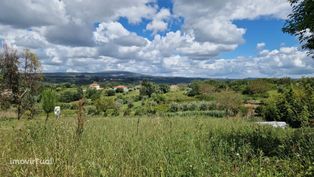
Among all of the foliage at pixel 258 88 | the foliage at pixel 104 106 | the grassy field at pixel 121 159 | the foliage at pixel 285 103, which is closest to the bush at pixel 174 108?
the foliage at pixel 104 106

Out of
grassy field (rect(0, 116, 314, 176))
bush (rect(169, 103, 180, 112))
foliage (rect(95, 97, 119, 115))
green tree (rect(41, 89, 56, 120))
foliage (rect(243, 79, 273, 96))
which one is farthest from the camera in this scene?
foliage (rect(243, 79, 273, 96))

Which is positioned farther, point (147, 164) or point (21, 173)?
point (147, 164)

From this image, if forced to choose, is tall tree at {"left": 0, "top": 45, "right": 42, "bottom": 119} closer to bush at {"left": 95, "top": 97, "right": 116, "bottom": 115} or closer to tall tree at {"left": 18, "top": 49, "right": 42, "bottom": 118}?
tall tree at {"left": 18, "top": 49, "right": 42, "bottom": 118}

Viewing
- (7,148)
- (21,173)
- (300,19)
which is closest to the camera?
(21,173)

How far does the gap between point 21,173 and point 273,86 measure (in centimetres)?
6638

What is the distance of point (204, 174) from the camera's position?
454cm

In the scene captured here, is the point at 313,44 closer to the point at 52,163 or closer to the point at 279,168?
the point at 279,168

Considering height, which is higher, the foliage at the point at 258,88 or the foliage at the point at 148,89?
the foliage at the point at 258,88

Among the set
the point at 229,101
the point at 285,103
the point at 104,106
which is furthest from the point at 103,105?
the point at 285,103

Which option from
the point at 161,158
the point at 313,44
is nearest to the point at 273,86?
the point at 313,44

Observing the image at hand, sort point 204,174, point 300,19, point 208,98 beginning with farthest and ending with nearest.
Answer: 1. point 208,98
2. point 300,19
3. point 204,174

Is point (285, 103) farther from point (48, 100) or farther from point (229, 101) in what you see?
point (48, 100)

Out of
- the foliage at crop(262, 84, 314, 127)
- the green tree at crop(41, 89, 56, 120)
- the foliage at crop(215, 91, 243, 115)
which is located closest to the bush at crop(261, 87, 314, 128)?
the foliage at crop(262, 84, 314, 127)

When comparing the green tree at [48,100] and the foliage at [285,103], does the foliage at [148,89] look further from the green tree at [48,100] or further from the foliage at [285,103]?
the green tree at [48,100]
